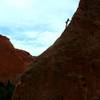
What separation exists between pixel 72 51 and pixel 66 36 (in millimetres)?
869

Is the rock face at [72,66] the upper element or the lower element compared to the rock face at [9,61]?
lower

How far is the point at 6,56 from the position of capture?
46.0 metres

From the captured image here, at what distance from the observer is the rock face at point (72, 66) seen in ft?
42.6

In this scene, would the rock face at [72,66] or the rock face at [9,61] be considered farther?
the rock face at [9,61]

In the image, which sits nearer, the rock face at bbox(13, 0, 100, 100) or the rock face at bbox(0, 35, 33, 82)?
the rock face at bbox(13, 0, 100, 100)

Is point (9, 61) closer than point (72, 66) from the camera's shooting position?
No

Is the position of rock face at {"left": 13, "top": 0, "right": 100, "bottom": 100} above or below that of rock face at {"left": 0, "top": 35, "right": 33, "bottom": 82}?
below

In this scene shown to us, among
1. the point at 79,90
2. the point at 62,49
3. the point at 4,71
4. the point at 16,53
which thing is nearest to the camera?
the point at 79,90

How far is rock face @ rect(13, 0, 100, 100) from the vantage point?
1299 cm

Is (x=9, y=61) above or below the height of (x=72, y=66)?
above

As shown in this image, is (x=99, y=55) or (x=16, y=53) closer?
(x=99, y=55)

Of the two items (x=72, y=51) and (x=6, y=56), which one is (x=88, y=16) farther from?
(x=6, y=56)

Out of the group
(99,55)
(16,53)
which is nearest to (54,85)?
(99,55)

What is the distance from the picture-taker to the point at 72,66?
13359 millimetres
